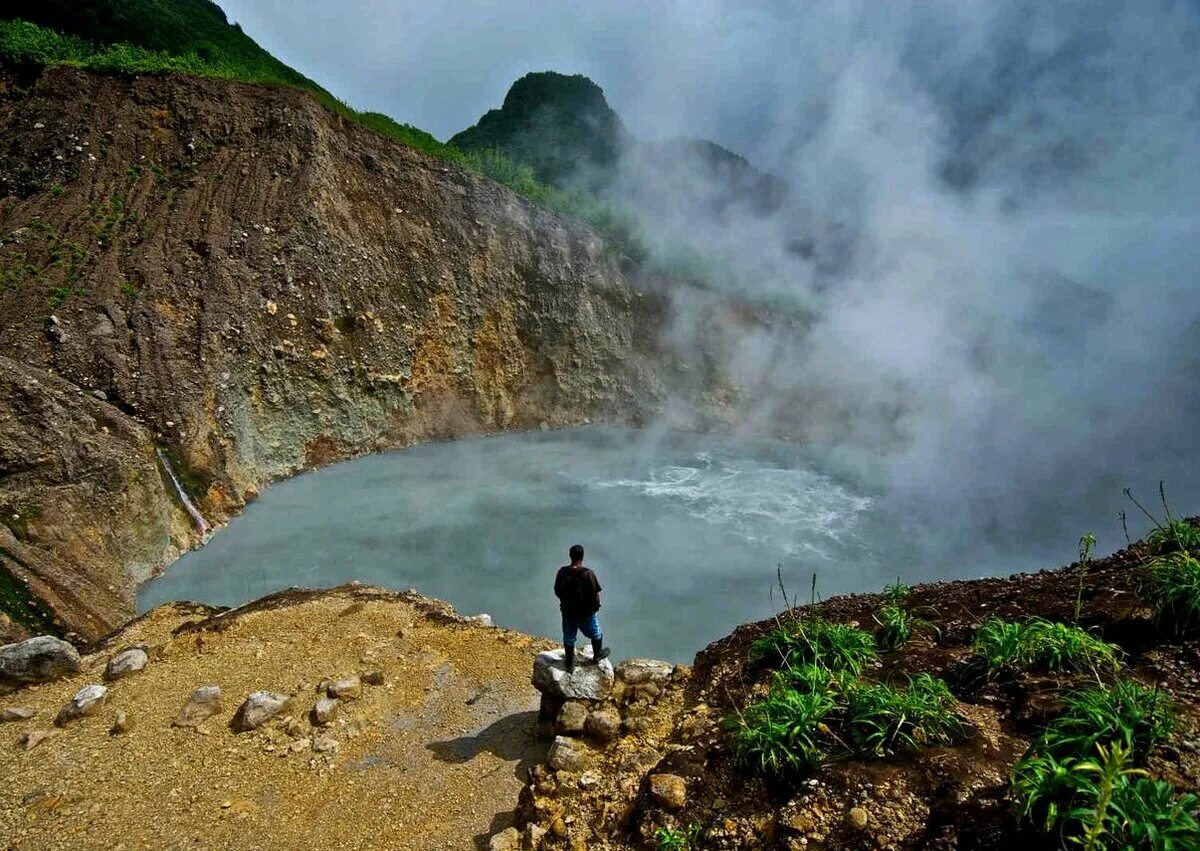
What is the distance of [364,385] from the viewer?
68.6 feet

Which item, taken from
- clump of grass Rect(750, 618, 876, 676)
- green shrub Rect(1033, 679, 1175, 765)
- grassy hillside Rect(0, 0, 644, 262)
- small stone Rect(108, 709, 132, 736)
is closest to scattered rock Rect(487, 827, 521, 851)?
clump of grass Rect(750, 618, 876, 676)

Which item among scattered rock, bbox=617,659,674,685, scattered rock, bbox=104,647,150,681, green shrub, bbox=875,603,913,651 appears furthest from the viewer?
scattered rock, bbox=104,647,150,681

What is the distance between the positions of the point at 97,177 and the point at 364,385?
9923mm

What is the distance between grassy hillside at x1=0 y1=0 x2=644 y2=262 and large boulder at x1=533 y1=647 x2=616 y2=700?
25.5m

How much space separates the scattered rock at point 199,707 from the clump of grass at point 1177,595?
29.3 ft

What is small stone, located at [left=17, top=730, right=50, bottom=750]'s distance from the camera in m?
6.46

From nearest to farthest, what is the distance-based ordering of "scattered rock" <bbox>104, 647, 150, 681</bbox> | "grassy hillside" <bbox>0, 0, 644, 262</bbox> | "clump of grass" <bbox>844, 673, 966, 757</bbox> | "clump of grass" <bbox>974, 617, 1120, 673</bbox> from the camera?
"clump of grass" <bbox>844, 673, 966, 757</bbox> → "clump of grass" <bbox>974, 617, 1120, 673</bbox> → "scattered rock" <bbox>104, 647, 150, 681</bbox> → "grassy hillside" <bbox>0, 0, 644, 262</bbox>

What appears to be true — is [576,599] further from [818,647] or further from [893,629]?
[893,629]

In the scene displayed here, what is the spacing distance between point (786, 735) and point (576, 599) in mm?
2823

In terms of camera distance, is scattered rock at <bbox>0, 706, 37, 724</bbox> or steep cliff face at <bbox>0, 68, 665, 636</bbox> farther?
steep cliff face at <bbox>0, 68, 665, 636</bbox>

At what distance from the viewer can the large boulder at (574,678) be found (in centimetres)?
→ 647

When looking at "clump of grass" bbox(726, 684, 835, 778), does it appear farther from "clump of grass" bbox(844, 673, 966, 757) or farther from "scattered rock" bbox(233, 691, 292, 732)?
"scattered rock" bbox(233, 691, 292, 732)

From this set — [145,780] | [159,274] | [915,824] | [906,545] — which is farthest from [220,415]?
[906,545]

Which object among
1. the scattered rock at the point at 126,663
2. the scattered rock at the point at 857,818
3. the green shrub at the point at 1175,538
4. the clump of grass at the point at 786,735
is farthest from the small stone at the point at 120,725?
the green shrub at the point at 1175,538
